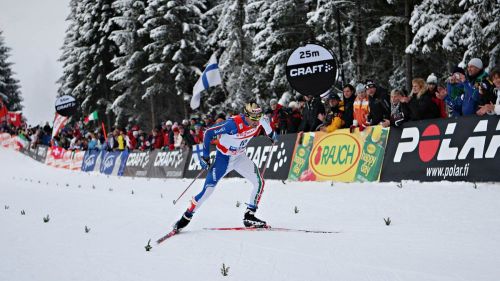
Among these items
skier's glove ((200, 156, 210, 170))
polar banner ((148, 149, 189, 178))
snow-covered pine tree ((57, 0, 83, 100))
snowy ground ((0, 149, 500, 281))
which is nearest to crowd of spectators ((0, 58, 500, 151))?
snowy ground ((0, 149, 500, 281))

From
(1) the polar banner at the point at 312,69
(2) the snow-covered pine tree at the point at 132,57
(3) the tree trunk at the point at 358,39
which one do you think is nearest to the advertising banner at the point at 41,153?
(2) the snow-covered pine tree at the point at 132,57

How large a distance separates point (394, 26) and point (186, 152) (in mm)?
9909

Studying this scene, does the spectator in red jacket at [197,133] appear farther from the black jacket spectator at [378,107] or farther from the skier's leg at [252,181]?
the skier's leg at [252,181]

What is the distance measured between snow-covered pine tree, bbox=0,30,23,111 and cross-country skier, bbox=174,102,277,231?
59414 mm

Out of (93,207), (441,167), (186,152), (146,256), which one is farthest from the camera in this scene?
(186,152)

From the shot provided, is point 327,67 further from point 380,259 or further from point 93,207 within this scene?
point 380,259

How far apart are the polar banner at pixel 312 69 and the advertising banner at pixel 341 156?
4.29 feet

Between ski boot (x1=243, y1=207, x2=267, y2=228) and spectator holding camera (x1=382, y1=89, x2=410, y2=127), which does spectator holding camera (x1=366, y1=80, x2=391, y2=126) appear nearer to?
spectator holding camera (x1=382, y1=89, x2=410, y2=127)

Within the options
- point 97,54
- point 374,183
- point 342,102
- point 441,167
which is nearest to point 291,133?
point 342,102

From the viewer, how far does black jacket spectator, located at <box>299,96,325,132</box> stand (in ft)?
44.3

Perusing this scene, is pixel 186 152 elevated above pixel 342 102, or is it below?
below

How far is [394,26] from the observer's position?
774 inches

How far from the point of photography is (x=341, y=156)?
12117 mm

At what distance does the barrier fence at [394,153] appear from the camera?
9.32 meters
